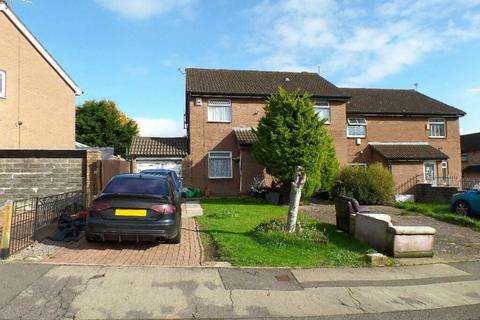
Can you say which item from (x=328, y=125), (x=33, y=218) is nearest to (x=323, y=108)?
(x=328, y=125)

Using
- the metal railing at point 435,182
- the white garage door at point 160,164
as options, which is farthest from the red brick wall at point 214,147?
the metal railing at point 435,182

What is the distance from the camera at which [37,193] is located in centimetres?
1308

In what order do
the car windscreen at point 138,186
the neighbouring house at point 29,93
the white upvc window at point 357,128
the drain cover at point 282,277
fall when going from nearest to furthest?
the drain cover at point 282,277 → the car windscreen at point 138,186 → the neighbouring house at point 29,93 → the white upvc window at point 357,128

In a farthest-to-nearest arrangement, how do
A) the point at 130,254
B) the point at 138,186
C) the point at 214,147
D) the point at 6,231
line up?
the point at 214,147
the point at 138,186
the point at 130,254
the point at 6,231

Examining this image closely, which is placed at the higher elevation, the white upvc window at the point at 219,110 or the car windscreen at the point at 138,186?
the white upvc window at the point at 219,110

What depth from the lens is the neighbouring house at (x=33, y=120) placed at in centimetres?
1308

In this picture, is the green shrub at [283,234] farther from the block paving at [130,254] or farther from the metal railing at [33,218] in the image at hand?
the metal railing at [33,218]

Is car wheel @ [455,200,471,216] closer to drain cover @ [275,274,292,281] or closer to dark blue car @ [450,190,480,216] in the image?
dark blue car @ [450,190,480,216]

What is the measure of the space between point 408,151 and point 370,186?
8.03 meters

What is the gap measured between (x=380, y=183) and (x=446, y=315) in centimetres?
1374

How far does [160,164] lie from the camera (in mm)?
22594

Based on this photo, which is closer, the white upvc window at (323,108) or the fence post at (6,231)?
the fence post at (6,231)

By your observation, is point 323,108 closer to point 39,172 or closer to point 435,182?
point 435,182

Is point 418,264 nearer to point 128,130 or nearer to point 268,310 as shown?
point 268,310
